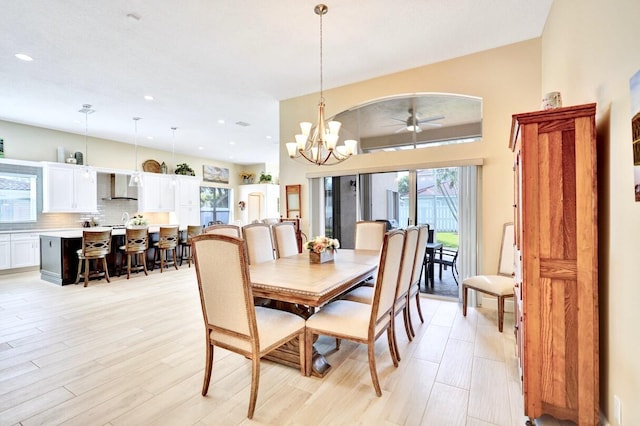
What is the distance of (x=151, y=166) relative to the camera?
8.75 metres

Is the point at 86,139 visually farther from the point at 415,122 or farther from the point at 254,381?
Answer: the point at 254,381

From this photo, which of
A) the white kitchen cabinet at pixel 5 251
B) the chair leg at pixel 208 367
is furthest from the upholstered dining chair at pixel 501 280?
the white kitchen cabinet at pixel 5 251

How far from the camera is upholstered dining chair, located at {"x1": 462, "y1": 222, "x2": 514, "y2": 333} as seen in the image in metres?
3.00

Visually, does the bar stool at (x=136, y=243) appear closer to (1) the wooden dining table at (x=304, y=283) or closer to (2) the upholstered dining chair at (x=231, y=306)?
(1) the wooden dining table at (x=304, y=283)

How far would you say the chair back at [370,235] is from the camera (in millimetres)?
→ 3811

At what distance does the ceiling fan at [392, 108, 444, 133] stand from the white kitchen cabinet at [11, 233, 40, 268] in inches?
307

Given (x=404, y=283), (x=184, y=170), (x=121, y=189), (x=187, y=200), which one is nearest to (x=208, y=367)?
(x=404, y=283)

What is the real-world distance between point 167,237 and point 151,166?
11.5ft

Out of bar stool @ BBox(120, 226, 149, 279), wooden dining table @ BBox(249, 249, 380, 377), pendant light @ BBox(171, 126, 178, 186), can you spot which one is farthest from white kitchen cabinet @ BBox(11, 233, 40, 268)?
wooden dining table @ BBox(249, 249, 380, 377)

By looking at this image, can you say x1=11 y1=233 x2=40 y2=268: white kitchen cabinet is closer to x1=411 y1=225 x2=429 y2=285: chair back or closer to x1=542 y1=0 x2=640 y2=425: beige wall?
x1=411 y1=225 x2=429 y2=285: chair back

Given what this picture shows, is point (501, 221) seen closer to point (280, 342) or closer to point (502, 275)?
point (502, 275)

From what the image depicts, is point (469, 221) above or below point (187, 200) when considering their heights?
below

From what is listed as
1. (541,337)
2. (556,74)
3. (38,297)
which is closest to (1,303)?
(38,297)

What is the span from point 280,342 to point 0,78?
571 cm
